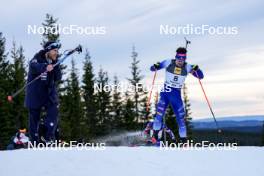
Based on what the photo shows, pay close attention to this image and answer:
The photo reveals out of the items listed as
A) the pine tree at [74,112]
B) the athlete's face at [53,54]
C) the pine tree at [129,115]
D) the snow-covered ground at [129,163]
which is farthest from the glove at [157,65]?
the pine tree at [129,115]

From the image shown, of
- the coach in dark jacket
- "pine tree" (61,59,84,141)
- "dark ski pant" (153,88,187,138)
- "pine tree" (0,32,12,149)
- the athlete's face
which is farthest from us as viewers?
"pine tree" (61,59,84,141)

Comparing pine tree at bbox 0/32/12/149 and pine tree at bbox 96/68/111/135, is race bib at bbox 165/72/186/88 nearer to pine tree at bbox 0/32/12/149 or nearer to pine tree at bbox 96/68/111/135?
pine tree at bbox 0/32/12/149

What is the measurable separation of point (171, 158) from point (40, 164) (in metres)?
1.70

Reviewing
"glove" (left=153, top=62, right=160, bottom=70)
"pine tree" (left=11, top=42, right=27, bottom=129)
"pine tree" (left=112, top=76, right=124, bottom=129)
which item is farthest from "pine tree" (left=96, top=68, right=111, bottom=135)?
"glove" (left=153, top=62, right=160, bottom=70)

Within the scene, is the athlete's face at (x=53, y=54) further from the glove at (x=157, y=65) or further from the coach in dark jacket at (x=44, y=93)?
the glove at (x=157, y=65)

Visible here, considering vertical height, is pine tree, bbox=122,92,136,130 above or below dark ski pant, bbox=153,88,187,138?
above

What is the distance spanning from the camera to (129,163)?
6086mm

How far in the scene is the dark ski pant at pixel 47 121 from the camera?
8.78 metres

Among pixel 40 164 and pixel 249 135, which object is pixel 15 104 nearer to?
pixel 40 164

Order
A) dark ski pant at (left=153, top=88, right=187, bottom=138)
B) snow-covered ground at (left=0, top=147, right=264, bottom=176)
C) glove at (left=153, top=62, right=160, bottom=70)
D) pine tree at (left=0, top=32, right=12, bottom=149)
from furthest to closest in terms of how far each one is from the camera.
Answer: pine tree at (left=0, top=32, right=12, bottom=149) < glove at (left=153, top=62, right=160, bottom=70) < dark ski pant at (left=153, top=88, right=187, bottom=138) < snow-covered ground at (left=0, top=147, right=264, bottom=176)

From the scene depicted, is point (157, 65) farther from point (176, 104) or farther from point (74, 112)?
point (74, 112)

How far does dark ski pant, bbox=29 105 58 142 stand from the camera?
878cm

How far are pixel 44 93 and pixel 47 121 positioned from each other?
50 cm

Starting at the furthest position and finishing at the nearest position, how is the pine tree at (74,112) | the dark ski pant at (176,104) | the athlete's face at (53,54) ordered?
1. the pine tree at (74,112)
2. the dark ski pant at (176,104)
3. the athlete's face at (53,54)
